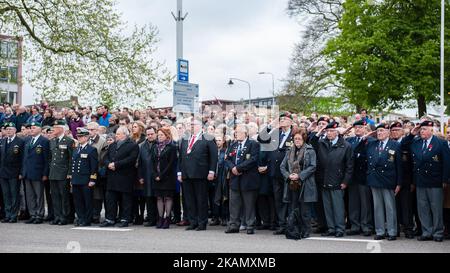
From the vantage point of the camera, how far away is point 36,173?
48.8ft

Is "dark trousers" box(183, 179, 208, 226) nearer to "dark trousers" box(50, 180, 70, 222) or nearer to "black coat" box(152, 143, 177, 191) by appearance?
"black coat" box(152, 143, 177, 191)

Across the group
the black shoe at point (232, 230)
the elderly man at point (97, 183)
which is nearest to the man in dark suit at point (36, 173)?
the elderly man at point (97, 183)

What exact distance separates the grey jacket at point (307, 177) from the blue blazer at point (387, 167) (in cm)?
111

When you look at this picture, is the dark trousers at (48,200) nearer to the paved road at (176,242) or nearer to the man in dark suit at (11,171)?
the man in dark suit at (11,171)

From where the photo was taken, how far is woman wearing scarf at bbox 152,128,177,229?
1348 cm

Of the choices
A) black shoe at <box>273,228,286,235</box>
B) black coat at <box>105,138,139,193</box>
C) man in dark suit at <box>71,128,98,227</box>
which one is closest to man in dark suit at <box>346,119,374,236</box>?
black shoe at <box>273,228,286,235</box>

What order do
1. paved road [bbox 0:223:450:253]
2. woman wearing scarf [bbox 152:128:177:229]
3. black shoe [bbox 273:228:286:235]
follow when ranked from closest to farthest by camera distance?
1. paved road [bbox 0:223:450:253]
2. black shoe [bbox 273:228:286:235]
3. woman wearing scarf [bbox 152:128:177:229]

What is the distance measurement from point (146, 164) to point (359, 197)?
4685 mm

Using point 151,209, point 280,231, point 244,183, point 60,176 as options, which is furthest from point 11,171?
point 280,231

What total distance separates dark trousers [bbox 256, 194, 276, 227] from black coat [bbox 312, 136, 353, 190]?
4.47ft

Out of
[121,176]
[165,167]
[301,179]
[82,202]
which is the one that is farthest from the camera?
[82,202]

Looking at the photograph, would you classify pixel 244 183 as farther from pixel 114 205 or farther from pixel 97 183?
pixel 97 183
